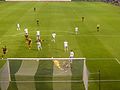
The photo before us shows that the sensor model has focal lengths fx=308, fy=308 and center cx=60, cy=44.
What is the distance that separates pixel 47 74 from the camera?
2528 cm

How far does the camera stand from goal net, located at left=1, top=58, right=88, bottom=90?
2427cm

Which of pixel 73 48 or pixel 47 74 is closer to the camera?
pixel 47 74

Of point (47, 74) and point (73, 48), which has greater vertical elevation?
point (47, 74)

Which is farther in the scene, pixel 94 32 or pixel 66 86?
pixel 94 32

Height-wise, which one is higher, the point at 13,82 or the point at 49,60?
the point at 49,60

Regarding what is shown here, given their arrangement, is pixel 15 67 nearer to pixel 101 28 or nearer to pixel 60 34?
pixel 60 34

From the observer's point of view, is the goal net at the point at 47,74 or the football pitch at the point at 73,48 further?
the football pitch at the point at 73,48

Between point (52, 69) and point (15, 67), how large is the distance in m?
3.01

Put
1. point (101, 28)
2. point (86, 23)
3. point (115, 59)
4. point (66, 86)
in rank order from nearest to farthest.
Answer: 1. point (66, 86)
2. point (115, 59)
3. point (101, 28)
4. point (86, 23)

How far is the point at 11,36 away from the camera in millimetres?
46562

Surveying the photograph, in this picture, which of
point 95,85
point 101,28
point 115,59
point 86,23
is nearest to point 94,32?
point 101,28

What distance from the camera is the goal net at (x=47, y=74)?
24.3 m

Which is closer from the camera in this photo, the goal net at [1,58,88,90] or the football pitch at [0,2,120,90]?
the goal net at [1,58,88,90]

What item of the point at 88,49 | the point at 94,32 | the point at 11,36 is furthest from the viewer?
the point at 94,32
